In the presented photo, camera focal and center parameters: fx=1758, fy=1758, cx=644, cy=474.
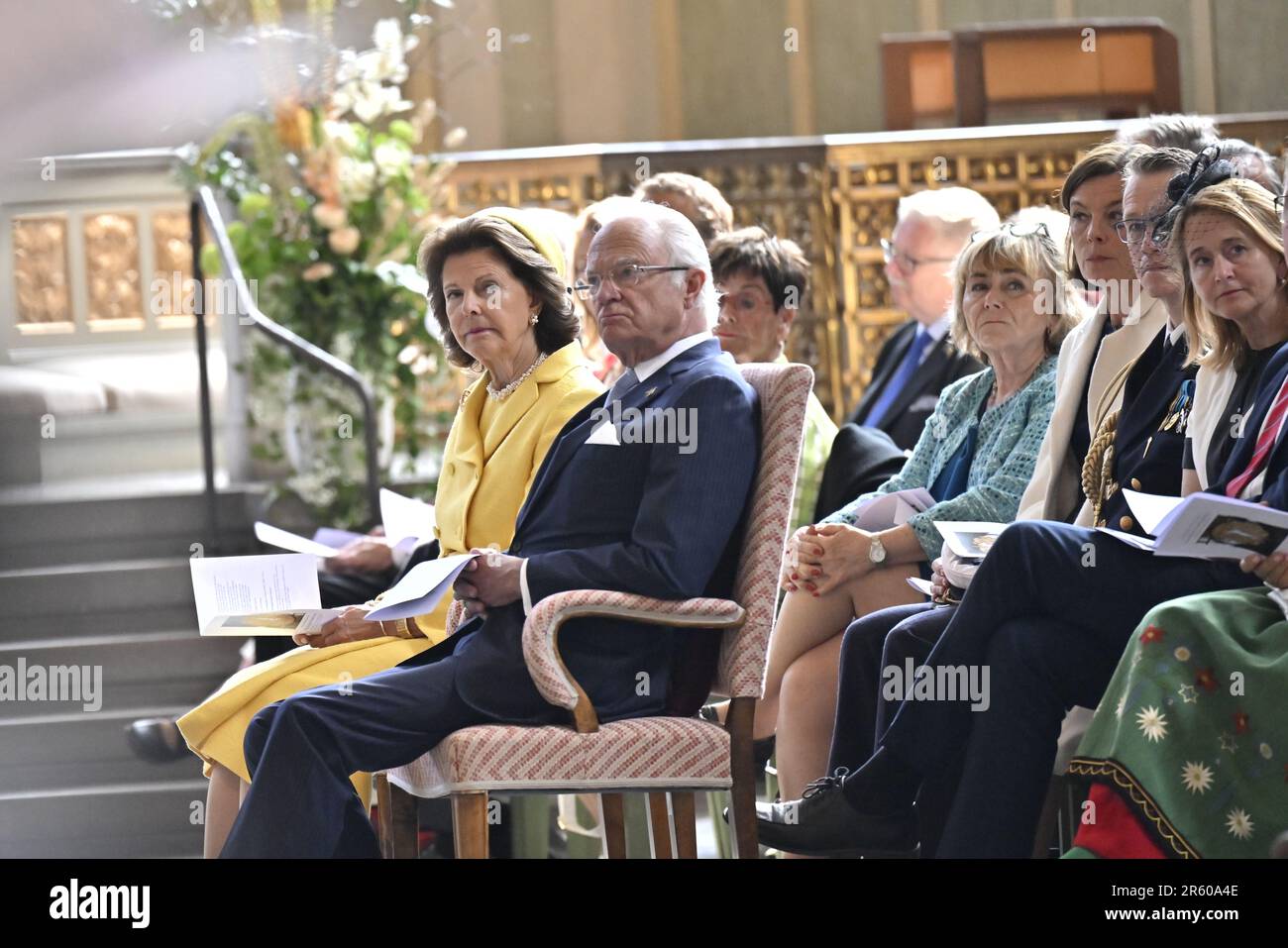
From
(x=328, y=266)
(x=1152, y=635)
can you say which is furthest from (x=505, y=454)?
(x=328, y=266)

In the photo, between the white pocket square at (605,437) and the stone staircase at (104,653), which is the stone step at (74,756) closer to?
the stone staircase at (104,653)

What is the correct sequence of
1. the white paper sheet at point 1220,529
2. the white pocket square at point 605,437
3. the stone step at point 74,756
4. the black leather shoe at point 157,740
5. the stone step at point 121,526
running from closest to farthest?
1. the white paper sheet at point 1220,529
2. the white pocket square at point 605,437
3. the black leather shoe at point 157,740
4. the stone step at point 74,756
5. the stone step at point 121,526

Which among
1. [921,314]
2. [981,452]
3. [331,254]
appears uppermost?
[331,254]

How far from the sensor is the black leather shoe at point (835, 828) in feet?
9.24

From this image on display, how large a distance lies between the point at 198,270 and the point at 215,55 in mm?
2384

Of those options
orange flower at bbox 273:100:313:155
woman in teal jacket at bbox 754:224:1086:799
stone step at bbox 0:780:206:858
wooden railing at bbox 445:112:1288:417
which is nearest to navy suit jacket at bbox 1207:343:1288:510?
woman in teal jacket at bbox 754:224:1086:799

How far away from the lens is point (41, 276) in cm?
770

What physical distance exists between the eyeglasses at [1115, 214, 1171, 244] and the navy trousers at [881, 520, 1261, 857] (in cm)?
60

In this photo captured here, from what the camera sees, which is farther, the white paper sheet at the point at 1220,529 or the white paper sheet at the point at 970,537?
the white paper sheet at the point at 970,537

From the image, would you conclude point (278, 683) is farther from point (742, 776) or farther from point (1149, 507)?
point (1149, 507)

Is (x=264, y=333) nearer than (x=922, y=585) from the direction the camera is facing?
No

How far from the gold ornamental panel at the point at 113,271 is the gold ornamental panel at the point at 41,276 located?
0.10m

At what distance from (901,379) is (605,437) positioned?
5.32ft

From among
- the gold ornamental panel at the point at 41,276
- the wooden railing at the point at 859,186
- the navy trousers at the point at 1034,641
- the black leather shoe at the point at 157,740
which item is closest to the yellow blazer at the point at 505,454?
the navy trousers at the point at 1034,641
